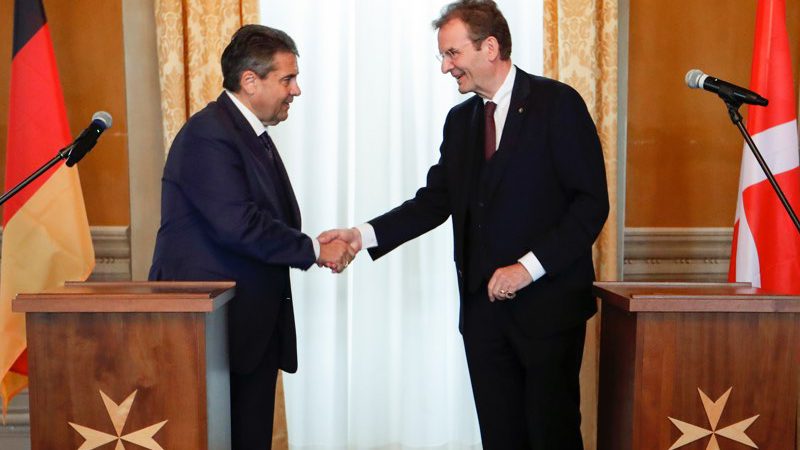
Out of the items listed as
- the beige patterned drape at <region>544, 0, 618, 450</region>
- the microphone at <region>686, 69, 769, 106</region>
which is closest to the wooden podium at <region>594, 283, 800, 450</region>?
the microphone at <region>686, 69, 769, 106</region>

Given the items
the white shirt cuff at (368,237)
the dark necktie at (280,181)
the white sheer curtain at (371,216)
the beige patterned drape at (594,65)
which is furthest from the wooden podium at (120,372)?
the beige patterned drape at (594,65)

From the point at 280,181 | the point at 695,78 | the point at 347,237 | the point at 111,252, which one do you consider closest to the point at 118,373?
the point at 280,181

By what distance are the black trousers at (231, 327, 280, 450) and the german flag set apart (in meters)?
1.15

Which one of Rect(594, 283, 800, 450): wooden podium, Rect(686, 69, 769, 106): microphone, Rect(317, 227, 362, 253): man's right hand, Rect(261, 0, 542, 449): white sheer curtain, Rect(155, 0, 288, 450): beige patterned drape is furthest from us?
Rect(261, 0, 542, 449): white sheer curtain

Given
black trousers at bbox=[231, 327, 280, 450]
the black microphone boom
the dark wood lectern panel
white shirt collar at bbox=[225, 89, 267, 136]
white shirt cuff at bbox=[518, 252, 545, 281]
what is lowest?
black trousers at bbox=[231, 327, 280, 450]

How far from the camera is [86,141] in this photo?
2.38 m

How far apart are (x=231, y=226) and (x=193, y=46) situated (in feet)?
4.35

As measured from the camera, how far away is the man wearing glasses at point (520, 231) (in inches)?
104

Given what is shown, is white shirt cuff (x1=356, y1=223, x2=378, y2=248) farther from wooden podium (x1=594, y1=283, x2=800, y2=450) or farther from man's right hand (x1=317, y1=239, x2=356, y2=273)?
wooden podium (x1=594, y1=283, x2=800, y2=450)

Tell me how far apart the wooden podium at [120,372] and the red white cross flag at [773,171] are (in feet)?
7.61

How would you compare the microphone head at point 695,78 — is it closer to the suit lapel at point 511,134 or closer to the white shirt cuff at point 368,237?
the suit lapel at point 511,134

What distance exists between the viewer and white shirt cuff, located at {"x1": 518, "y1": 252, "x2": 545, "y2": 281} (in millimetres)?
2609

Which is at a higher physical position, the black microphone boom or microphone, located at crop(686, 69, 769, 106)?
microphone, located at crop(686, 69, 769, 106)

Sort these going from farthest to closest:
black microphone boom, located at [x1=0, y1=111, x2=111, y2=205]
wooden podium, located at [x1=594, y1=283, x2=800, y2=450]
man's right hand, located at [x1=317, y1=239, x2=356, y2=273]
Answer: man's right hand, located at [x1=317, y1=239, x2=356, y2=273] < black microphone boom, located at [x1=0, y1=111, x2=111, y2=205] < wooden podium, located at [x1=594, y1=283, x2=800, y2=450]
